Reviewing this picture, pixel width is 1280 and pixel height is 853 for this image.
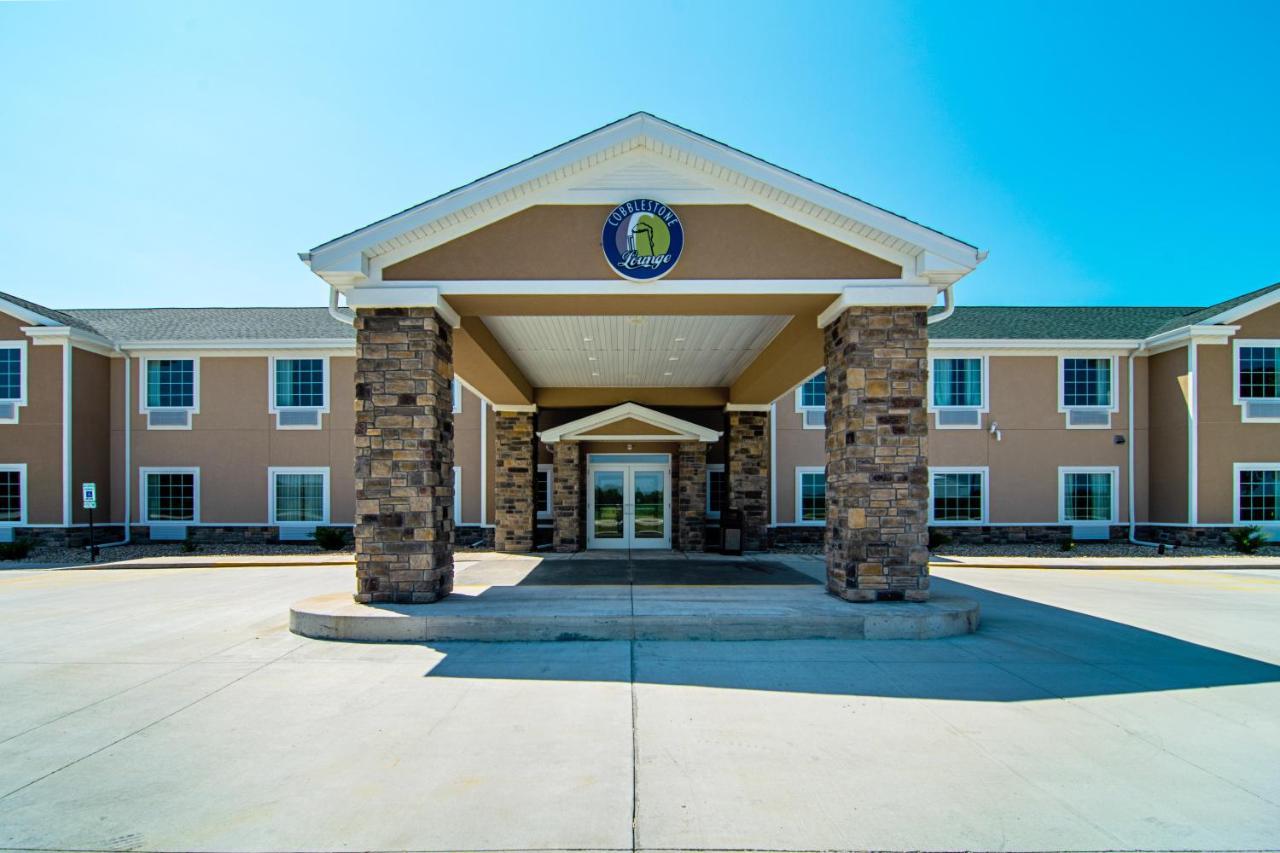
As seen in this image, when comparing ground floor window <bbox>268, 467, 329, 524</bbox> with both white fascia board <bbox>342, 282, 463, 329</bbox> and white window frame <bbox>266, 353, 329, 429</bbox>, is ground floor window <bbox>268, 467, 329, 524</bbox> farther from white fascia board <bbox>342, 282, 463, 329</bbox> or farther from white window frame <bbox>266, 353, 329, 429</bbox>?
white fascia board <bbox>342, 282, 463, 329</bbox>

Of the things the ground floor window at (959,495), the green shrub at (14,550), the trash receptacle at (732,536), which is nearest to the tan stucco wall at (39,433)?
the green shrub at (14,550)

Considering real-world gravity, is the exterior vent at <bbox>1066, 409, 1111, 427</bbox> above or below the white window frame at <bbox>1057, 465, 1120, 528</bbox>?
above

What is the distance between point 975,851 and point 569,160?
7.97 meters

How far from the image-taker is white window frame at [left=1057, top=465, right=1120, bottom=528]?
19672 mm

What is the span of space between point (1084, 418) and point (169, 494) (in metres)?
25.2

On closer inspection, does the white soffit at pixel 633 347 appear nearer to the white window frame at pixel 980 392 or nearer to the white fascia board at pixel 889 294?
the white fascia board at pixel 889 294

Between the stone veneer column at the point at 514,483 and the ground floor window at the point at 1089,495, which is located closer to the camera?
the stone veneer column at the point at 514,483

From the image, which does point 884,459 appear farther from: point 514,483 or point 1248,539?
point 1248,539

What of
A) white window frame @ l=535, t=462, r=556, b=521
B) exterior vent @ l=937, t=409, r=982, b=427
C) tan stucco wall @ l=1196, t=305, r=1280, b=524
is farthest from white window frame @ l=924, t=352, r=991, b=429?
white window frame @ l=535, t=462, r=556, b=521

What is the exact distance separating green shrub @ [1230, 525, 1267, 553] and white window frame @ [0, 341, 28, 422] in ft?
100

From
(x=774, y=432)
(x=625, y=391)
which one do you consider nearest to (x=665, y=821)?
(x=625, y=391)

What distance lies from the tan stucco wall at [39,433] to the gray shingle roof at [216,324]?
1.89 meters

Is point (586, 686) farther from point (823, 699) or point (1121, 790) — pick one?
point (1121, 790)

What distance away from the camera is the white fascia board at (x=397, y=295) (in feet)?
29.3
